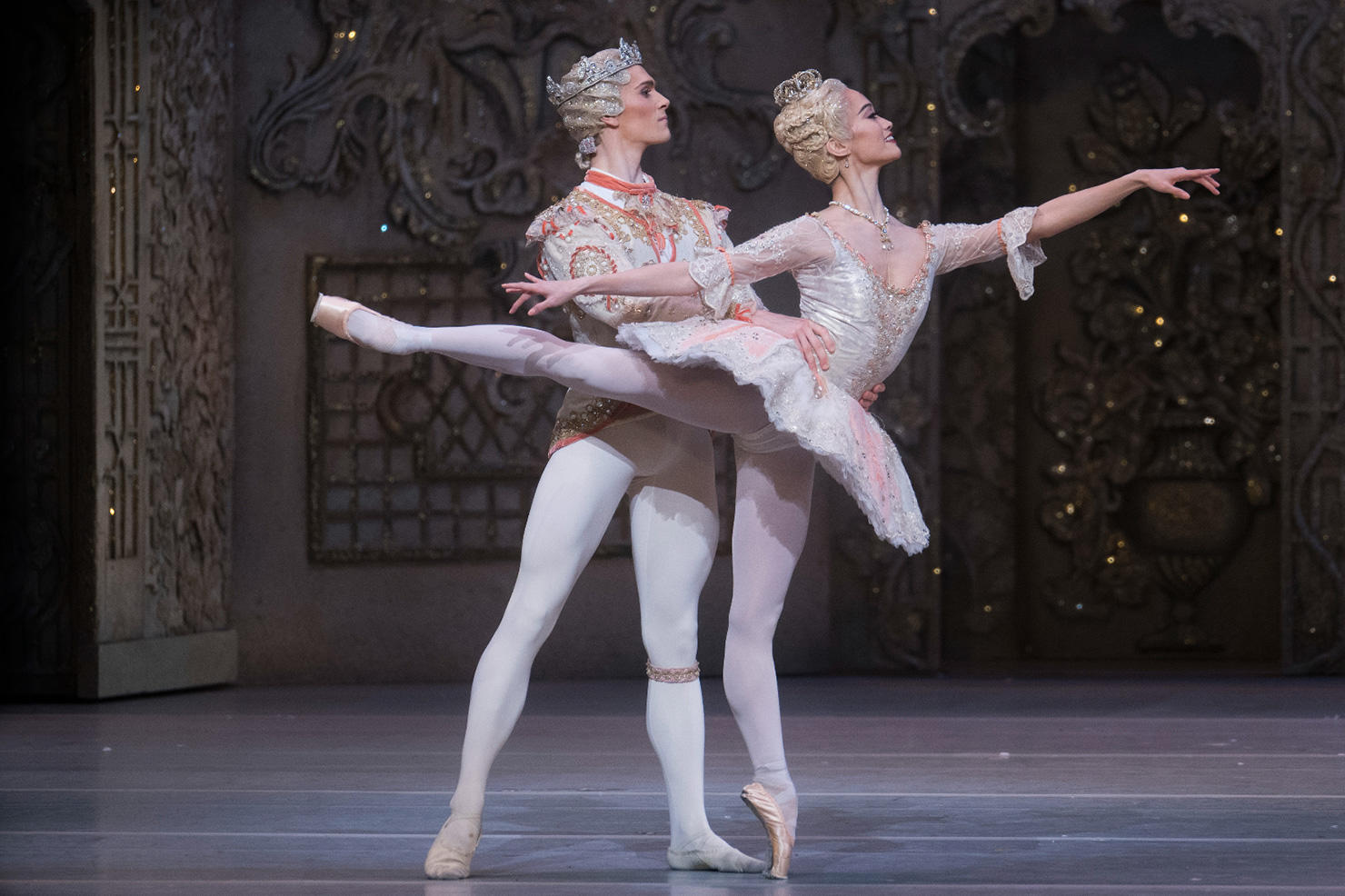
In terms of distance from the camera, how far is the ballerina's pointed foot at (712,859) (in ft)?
9.67

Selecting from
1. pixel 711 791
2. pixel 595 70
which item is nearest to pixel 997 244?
pixel 595 70

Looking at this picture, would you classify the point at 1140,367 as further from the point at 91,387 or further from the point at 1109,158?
the point at 91,387

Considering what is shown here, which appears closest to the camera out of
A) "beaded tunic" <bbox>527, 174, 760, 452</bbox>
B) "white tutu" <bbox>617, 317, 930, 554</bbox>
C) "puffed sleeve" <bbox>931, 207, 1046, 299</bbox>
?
"white tutu" <bbox>617, 317, 930, 554</bbox>

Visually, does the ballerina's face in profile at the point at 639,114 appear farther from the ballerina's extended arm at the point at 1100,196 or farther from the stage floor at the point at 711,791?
the stage floor at the point at 711,791

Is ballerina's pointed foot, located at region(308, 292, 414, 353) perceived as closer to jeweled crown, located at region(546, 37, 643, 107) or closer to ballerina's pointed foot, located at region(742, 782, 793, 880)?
jeweled crown, located at region(546, 37, 643, 107)

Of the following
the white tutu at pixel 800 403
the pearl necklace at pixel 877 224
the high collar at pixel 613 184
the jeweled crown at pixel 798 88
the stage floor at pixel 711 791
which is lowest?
the stage floor at pixel 711 791

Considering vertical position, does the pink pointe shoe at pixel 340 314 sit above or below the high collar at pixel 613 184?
below

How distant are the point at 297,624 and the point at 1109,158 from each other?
352 cm

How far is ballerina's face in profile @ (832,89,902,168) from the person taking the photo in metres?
3.18

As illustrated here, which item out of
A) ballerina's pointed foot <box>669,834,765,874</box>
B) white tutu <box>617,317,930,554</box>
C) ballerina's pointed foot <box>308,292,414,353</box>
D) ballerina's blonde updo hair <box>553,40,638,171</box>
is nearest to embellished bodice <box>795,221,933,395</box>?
white tutu <box>617,317,930,554</box>

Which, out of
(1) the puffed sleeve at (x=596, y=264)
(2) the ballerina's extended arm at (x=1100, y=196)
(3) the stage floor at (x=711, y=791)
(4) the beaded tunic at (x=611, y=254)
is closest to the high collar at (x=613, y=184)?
(4) the beaded tunic at (x=611, y=254)

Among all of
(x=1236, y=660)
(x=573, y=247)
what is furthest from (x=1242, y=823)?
(x=1236, y=660)

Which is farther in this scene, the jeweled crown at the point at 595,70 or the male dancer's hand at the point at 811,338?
the jeweled crown at the point at 595,70

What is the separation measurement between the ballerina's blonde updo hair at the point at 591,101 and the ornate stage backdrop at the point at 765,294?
8.83 feet
